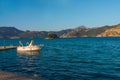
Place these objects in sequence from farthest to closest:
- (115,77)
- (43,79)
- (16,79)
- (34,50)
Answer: (34,50)
(115,77)
(43,79)
(16,79)

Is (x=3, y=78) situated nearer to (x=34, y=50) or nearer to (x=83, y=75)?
(x=83, y=75)

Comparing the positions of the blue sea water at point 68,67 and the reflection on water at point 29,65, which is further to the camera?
the reflection on water at point 29,65

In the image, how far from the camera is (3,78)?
25703 mm

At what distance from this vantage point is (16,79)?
25625 mm

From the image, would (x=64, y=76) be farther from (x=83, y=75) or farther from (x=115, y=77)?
(x=115, y=77)

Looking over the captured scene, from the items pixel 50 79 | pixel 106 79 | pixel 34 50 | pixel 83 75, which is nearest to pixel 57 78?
pixel 50 79

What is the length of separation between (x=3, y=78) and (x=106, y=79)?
12.6 metres

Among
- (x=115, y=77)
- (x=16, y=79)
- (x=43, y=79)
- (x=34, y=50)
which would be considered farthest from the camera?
(x=34, y=50)

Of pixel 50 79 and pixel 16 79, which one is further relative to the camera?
pixel 50 79

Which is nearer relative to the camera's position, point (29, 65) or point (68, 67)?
point (68, 67)

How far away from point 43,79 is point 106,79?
788 cm

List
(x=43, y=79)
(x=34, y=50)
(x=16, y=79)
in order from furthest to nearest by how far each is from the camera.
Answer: (x=34, y=50) → (x=43, y=79) → (x=16, y=79)

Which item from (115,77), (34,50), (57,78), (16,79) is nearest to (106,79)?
(115,77)

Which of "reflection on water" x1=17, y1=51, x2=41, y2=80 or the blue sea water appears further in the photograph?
"reflection on water" x1=17, y1=51, x2=41, y2=80
